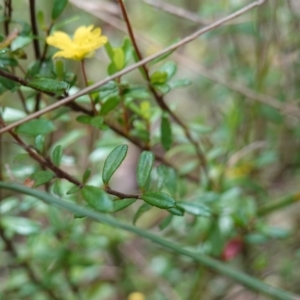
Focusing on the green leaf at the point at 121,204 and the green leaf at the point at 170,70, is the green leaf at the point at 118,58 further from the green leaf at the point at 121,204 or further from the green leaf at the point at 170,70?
the green leaf at the point at 121,204

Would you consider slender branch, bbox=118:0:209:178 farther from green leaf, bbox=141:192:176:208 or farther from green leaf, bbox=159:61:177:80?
green leaf, bbox=141:192:176:208

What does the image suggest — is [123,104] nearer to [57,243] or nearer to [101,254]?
[57,243]

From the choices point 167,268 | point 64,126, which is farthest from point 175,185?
point 64,126

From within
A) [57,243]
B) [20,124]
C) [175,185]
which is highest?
[20,124]

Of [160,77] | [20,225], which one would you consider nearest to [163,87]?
[160,77]

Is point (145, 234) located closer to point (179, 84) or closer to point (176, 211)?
point (176, 211)

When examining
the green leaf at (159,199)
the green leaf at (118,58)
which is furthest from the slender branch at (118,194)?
the green leaf at (118,58)
